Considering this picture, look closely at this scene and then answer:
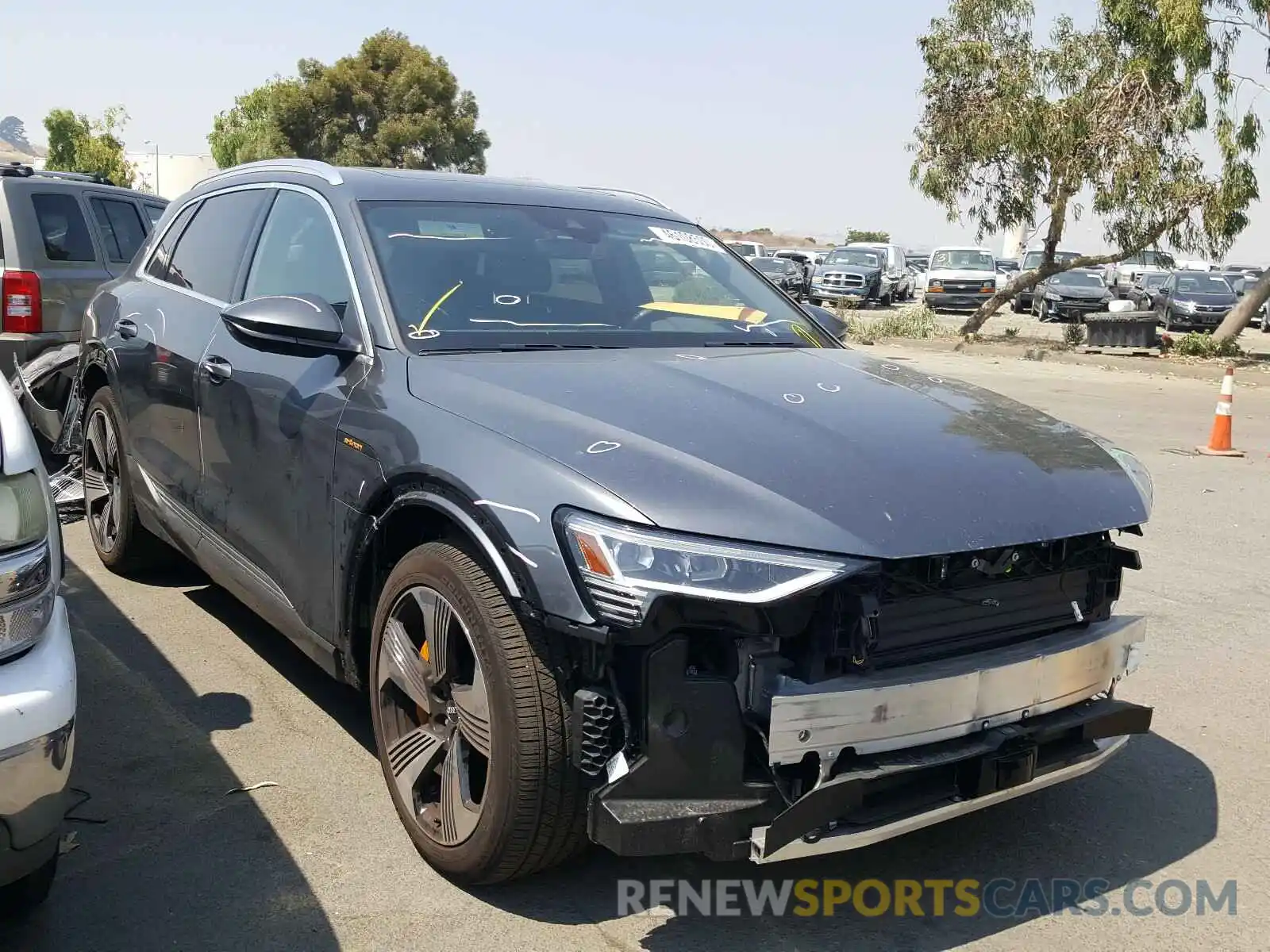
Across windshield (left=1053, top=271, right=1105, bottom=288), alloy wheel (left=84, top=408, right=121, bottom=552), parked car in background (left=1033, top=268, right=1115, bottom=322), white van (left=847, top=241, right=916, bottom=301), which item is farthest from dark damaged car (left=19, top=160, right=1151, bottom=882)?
white van (left=847, top=241, right=916, bottom=301)

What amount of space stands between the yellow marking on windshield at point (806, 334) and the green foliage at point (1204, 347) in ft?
59.6

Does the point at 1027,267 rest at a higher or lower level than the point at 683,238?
lower

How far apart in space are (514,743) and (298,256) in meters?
2.17

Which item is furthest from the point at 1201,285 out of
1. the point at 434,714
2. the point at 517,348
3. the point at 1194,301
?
the point at 434,714

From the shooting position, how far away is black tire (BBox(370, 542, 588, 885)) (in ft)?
9.23

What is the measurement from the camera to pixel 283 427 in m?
3.84

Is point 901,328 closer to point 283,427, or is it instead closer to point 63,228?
point 63,228

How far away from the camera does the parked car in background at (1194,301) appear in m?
29.0

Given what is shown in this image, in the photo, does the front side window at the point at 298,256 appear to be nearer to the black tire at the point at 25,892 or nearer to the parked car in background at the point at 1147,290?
the black tire at the point at 25,892

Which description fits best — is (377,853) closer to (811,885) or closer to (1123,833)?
(811,885)

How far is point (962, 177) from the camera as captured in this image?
77.8 feet

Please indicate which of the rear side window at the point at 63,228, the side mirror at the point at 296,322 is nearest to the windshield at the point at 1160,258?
the rear side window at the point at 63,228

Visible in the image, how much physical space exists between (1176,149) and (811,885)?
2125 centimetres

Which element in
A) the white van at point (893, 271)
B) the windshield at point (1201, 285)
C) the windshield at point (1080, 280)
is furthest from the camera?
the white van at point (893, 271)
